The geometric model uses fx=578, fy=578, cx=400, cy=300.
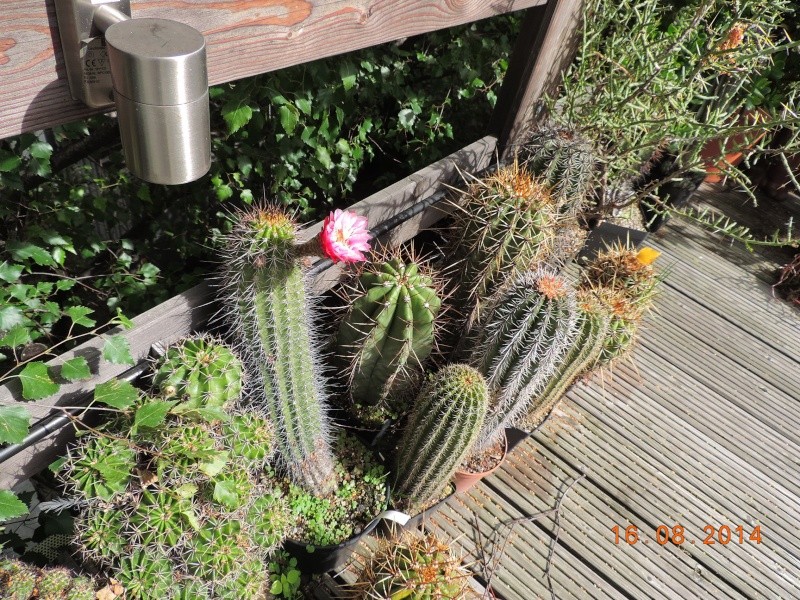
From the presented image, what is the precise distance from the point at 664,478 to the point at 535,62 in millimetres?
1384

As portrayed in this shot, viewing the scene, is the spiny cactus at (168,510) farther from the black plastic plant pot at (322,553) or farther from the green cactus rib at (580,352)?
the green cactus rib at (580,352)

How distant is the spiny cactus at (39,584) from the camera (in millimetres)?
921

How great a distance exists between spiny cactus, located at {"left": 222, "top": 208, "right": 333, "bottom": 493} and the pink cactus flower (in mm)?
145

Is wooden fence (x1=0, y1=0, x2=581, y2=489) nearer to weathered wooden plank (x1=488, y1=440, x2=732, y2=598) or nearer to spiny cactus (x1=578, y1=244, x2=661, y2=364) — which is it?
spiny cactus (x1=578, y1=244, x2=661, y2=364)

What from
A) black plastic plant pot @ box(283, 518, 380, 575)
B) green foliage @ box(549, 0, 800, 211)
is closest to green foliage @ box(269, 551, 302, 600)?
black plastic plant pot @ box(283, 518, 380, 575)

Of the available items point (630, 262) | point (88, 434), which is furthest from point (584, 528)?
point (88, 434)

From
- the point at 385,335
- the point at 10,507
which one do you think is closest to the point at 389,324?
the point at 385,335

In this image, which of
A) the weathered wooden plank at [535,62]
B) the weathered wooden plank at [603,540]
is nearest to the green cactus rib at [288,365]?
the weathered wooden plank at [603,540]

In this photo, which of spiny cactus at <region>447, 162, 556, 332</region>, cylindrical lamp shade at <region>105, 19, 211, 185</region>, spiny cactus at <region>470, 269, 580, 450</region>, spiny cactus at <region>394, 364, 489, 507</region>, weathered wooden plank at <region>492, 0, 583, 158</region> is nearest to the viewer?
cylindrical lamp shade at <region>105, 19, 211, 185</region>

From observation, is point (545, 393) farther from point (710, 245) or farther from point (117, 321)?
point (710, 245)

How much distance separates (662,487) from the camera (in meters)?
1.80

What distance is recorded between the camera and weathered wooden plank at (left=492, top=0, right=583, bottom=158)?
1.79m

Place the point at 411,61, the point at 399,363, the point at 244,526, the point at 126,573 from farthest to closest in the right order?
1. the point at 411,61
2. the point at 399,363
3. the point at 244,526
4. the point at 126,573

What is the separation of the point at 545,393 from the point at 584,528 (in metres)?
0.40
